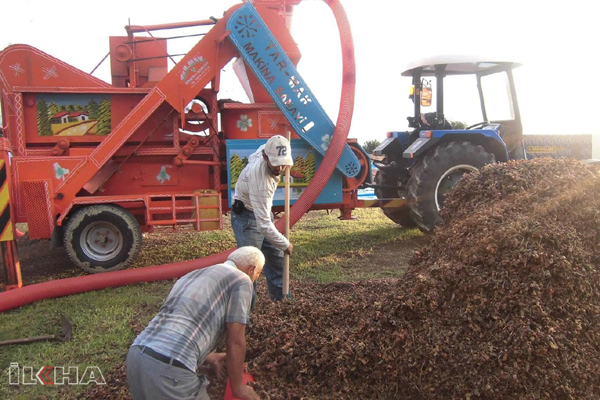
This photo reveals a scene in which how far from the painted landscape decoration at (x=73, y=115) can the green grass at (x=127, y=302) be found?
1.64 metres

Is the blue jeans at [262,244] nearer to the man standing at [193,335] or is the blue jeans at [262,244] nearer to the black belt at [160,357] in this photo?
the man standing at [193,335]

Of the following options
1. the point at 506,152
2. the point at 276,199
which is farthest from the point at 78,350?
the point at 506,152

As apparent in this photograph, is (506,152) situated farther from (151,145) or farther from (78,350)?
(78,350)

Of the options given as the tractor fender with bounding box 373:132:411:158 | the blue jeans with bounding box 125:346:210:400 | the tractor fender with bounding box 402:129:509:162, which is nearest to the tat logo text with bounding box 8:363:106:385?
the blue jeans with bounding box 125:346:210:400

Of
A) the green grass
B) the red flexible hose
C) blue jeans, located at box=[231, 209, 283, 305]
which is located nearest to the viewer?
the green grass

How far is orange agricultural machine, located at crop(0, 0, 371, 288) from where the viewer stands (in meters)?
4.98

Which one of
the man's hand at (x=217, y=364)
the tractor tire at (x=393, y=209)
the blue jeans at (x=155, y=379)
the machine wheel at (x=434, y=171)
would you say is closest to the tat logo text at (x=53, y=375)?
the man's hand at (x=217, y=364)

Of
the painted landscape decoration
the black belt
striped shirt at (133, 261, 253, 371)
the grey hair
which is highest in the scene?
the painted landscape decoration

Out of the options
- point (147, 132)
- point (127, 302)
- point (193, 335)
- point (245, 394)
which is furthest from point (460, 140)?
point (193, 335)

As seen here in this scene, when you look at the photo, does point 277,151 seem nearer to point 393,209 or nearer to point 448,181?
point 448,181

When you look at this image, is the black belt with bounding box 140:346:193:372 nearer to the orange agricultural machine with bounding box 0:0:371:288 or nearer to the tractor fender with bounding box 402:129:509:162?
the orange agricultural machine with bounding box 0:0:371:288

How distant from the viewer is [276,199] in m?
5.50

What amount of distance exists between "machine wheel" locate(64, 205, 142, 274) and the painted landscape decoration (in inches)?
37.3

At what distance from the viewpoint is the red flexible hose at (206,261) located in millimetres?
4277
